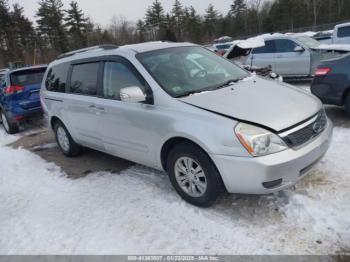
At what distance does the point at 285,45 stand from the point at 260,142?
27.1 feet

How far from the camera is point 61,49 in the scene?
47562 mm

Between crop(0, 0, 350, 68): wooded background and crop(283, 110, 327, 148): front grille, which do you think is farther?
crop(0, 0, 350, 68): wooded background

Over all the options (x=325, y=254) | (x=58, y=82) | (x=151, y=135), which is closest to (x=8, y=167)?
(x=58, y=82)

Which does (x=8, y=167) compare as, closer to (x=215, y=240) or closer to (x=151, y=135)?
(x=151, y=135)

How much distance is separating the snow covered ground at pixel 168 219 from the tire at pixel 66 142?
121 centimetres

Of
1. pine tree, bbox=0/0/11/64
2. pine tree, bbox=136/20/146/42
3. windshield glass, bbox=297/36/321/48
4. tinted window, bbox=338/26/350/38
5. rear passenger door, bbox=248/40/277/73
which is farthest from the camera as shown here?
Answer: pine tree, bbox=136/20/146/42

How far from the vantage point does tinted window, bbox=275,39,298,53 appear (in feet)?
32.4

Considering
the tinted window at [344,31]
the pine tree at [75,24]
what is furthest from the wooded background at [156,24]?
the tinted window at [344,31]

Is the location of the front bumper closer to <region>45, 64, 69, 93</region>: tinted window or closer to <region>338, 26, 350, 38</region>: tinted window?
<region>45, 64, 69, 93</region>: tinted window

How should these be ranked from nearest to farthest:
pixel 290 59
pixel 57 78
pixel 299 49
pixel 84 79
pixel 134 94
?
1. pixel 134 94
2. pixel 84 79
3. pixel 57 78
4. pixel 299 49
5. pixel 290 59

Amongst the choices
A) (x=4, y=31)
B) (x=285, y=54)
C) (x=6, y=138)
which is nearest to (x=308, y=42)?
(x=285, y=54)

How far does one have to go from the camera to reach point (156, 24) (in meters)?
56.8

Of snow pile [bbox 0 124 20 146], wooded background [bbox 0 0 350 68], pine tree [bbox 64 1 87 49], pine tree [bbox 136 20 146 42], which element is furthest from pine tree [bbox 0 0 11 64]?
snow pile [bbox 0 124 20 146]

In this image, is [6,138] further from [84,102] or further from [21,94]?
[84,102]
